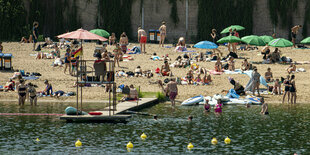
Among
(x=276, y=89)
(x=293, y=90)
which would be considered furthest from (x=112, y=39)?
(x=293, y=90)

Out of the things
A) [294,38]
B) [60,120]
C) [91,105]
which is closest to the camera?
[60,120]

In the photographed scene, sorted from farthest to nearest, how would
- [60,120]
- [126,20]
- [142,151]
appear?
[126,20]
[60,120]
[142,151]

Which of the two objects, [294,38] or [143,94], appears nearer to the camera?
[143,94]

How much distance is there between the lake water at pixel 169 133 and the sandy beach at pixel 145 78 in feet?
11.3

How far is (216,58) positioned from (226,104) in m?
9.04

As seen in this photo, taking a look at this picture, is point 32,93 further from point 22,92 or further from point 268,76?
point 268,76

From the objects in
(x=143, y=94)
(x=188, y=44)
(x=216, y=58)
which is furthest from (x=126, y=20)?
(x=143, y=94)

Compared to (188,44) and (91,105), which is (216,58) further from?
(91,105)

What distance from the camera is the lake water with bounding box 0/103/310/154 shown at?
62.1 feet

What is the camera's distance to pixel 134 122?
2370cm

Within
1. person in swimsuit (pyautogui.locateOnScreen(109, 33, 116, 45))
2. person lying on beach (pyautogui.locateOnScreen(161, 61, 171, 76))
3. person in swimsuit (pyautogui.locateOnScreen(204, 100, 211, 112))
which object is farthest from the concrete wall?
person in swimsuit (pyautogui.locateOnScreen(204, 100, 211, 112))

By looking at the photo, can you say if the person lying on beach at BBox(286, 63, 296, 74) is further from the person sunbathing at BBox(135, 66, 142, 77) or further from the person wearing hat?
the person wearing hat

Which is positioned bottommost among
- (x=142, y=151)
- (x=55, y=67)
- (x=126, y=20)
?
(x=142, y=151)

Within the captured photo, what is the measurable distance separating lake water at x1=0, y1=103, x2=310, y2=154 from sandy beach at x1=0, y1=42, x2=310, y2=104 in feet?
11.3
